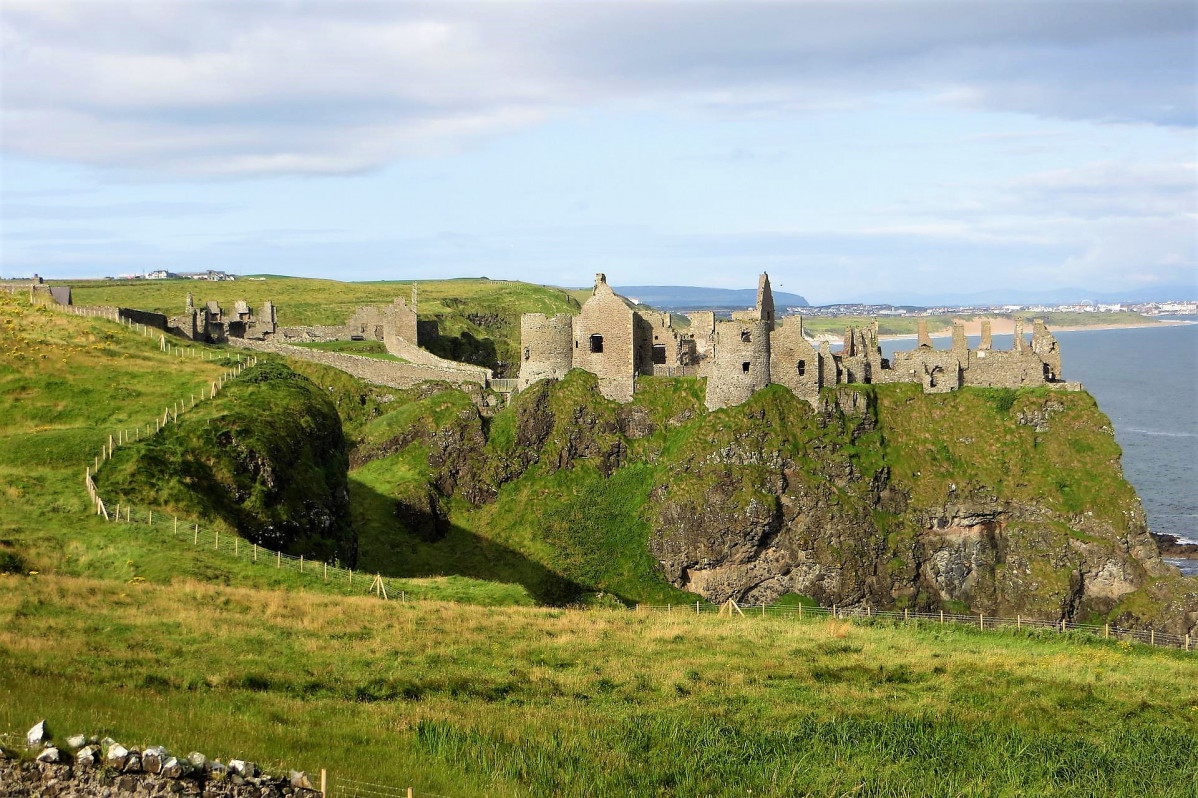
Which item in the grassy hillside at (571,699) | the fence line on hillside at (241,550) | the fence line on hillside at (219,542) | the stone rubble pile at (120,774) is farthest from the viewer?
the fence line on hillside at (219,542)

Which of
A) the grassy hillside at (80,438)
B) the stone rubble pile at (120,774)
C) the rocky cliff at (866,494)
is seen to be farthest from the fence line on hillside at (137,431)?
the stone rubble pile at (120,774)

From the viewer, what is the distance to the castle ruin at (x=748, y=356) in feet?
260

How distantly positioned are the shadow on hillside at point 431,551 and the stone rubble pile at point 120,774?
168ft

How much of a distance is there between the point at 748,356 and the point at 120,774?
6300 cm

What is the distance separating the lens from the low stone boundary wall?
9031 centimetres

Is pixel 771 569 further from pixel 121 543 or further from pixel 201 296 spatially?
pixel 201 296

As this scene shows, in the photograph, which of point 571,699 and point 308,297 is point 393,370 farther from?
point 308,297

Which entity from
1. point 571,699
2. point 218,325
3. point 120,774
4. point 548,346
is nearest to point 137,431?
point 571,699

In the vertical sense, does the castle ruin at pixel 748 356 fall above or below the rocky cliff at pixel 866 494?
above

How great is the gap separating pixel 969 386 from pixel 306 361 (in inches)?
2010

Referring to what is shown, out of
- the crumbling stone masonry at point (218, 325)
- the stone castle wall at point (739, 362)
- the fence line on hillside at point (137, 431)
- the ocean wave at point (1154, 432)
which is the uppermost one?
the crumbling stone masonry at point (218, 325)

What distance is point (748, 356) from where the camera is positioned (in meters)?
78.8

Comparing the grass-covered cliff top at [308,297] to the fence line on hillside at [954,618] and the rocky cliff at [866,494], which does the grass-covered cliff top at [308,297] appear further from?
the fence line on hillside at [954,618]

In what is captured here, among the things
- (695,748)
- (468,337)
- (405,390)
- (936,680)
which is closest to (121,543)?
→ (695,748)
